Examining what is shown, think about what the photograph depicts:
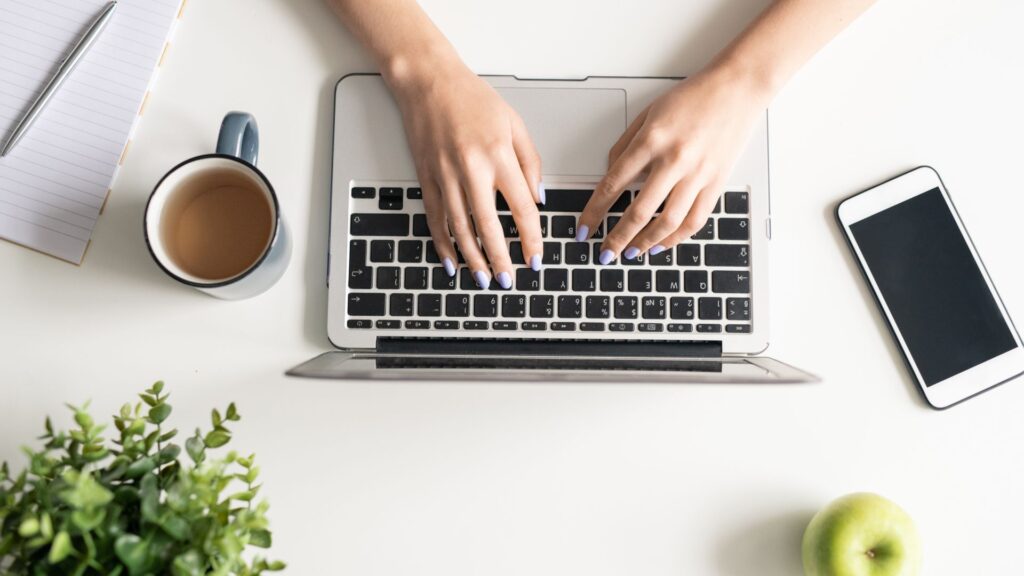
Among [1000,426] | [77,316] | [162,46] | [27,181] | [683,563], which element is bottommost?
[683,563]

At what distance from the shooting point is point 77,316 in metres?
0.65

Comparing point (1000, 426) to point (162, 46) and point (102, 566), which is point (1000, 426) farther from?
point (162, 46)

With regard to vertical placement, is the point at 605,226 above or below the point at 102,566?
above

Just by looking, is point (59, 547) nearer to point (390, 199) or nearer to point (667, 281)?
point (390, 199)

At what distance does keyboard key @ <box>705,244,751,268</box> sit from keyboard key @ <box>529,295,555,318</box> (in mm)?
159

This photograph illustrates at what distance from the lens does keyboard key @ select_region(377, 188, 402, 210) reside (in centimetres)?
64

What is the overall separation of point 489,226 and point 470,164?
63 mm

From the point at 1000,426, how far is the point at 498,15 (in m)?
0.66

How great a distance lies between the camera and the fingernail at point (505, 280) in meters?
0.62

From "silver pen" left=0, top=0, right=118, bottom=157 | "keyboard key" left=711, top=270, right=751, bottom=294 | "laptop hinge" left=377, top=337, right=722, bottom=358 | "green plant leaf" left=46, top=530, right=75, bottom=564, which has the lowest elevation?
"green plant leaf" left=46, top=530, right=75, bottom=564

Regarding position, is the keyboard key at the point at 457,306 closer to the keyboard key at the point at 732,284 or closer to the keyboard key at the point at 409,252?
the keyboard key at the point at 409,252

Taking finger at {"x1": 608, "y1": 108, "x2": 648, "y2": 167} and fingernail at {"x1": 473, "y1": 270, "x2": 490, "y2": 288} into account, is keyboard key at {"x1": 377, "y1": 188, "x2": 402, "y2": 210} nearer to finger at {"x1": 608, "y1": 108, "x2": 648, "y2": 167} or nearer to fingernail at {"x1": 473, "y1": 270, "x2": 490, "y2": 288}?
fingernail at {"x1": 473, "y1": 270, "x2": 490, "y2": 288}

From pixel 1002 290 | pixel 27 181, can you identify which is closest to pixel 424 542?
pixel 27 181

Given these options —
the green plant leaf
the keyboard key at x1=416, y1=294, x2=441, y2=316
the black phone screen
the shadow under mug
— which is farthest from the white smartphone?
the green plant leaf
